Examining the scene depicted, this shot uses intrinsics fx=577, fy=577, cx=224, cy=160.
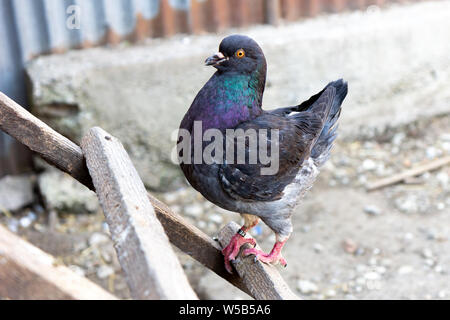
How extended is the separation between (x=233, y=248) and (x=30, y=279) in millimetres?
1396

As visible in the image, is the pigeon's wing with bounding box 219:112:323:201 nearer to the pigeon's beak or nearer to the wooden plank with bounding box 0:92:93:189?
the pigeon's beak

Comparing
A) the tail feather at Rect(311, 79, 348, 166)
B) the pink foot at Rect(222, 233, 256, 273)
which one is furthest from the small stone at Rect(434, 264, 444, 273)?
the pink foot at Rect(222, 233, 256, 273)

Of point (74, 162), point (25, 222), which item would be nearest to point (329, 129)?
point (74, 162)

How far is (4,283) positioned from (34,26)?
12.0 feet

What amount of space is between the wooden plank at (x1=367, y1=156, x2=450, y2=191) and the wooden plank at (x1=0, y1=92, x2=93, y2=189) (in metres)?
3.43

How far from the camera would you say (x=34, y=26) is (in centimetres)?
460

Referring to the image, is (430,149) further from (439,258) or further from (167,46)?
(167,46)

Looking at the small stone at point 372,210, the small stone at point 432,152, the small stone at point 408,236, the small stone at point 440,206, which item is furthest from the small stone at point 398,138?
the small stone at point 408,236

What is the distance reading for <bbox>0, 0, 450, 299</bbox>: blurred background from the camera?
4348 mm

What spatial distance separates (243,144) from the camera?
8.25 feet

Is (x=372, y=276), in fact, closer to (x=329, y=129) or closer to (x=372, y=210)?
(x=372, y=210)
